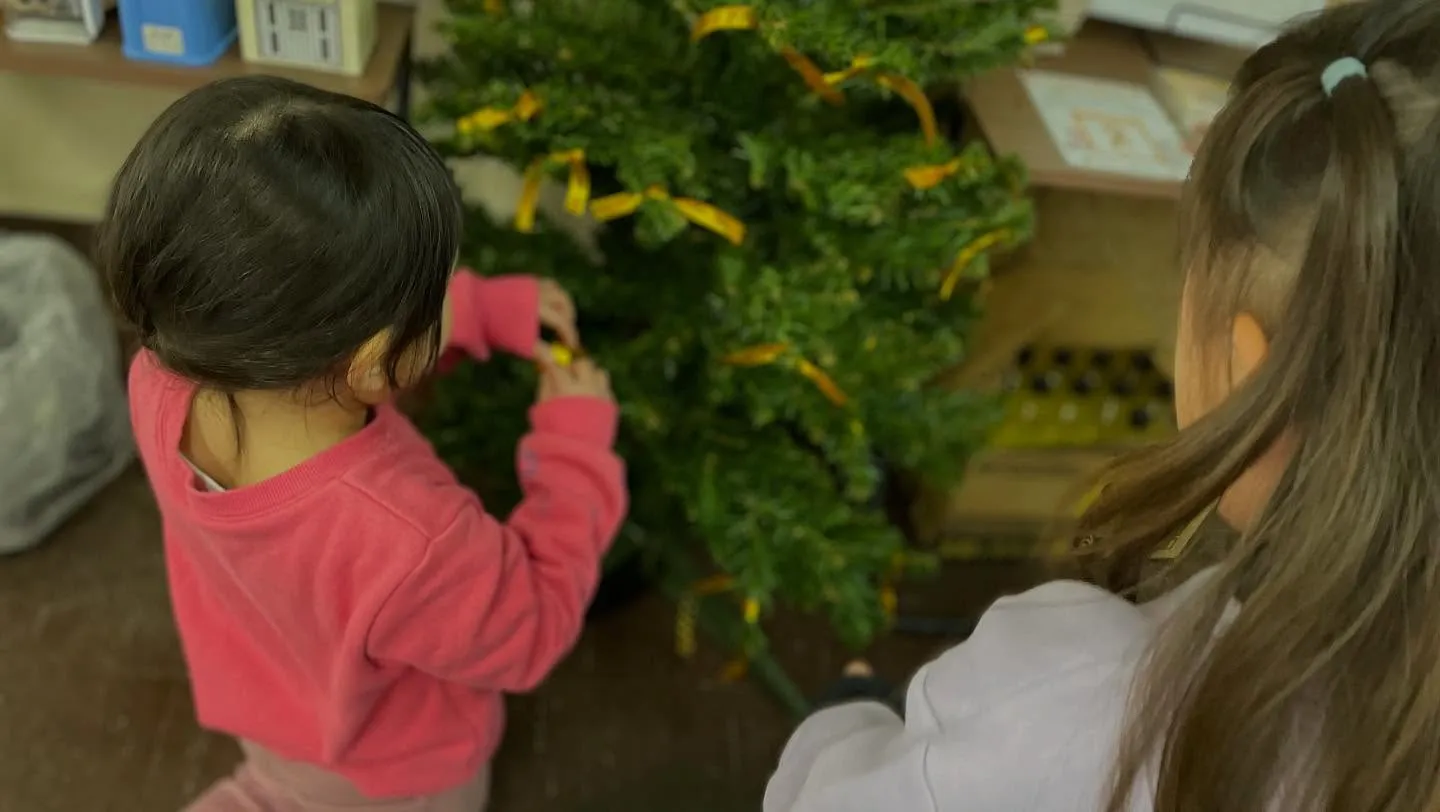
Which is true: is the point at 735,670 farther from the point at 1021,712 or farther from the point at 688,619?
the point at 1021,712

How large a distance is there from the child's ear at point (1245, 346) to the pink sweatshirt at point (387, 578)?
1.83 feet

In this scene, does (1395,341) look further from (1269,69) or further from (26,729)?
(26,729)

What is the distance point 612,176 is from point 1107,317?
748 mm

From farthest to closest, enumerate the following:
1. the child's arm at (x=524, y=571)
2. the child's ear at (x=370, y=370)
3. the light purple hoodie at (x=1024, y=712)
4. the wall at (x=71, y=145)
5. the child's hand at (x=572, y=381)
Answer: the wall at (x=71, y=145), the child's hand at (x=572, y=381), the child's arm at (x=524, y=571), the child's ear at (x=370, y=370), the light purple hoodie at (x=1024, y=712)

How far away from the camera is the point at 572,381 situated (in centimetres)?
120

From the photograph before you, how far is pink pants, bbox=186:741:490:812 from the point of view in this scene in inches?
44.7

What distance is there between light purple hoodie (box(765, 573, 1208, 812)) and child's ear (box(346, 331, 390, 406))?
0.42 metres

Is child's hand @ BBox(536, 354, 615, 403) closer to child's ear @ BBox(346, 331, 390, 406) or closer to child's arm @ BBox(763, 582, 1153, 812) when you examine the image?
child's ear @ BBox(346, 331, 390, 406)

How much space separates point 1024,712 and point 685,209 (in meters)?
0.62

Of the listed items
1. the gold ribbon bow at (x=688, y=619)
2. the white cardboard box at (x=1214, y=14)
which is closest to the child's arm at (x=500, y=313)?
the gold ribbon bow at (x=688, y=619)

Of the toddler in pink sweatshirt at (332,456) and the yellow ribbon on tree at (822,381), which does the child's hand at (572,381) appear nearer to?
the toddler in pink sweatshirt at (332,456)

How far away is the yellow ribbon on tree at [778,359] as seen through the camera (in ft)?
3.96

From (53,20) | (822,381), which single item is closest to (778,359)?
(822,381)

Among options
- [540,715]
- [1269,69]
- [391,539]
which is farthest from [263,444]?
[540,715]
